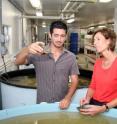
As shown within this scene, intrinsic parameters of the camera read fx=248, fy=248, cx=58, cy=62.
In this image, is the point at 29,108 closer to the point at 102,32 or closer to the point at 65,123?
the point at 65,123

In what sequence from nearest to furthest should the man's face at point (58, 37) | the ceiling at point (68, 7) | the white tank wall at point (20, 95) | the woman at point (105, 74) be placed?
the woman at point (105, 74) → the man's face at point (58, 37) → the white tank wall at point (20, 95) → the ceiling at point (68, 7)

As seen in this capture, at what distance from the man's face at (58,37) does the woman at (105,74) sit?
26 cm

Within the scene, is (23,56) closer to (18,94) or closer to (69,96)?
(69,96)

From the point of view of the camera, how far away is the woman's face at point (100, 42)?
1798mm

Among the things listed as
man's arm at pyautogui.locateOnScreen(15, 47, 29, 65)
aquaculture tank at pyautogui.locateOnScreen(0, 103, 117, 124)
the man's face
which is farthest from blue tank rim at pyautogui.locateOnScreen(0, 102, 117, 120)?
the man's face

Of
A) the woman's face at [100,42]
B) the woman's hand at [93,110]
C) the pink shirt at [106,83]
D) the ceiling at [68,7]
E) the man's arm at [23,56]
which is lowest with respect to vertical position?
the woman's hand at [93,110]

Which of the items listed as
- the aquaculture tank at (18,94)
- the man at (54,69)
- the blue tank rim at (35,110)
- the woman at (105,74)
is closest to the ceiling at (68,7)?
the aquaculture tank at (18,94)

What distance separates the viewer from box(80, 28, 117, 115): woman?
1.75 m

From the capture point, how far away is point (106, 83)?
1.77 meters

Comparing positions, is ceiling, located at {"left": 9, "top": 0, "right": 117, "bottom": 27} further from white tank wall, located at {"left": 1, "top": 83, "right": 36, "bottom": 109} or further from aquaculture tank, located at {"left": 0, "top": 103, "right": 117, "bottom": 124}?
aquaculture tank, located at {"left": 0, "top": 103, "right": 117, "bottom": 124}


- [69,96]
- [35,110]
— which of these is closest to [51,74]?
[69,96]

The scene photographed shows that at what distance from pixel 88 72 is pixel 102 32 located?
230cm

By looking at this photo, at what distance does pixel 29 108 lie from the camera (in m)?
1.79

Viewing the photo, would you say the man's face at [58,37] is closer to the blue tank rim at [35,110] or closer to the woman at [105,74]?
the woman at [105,74]
